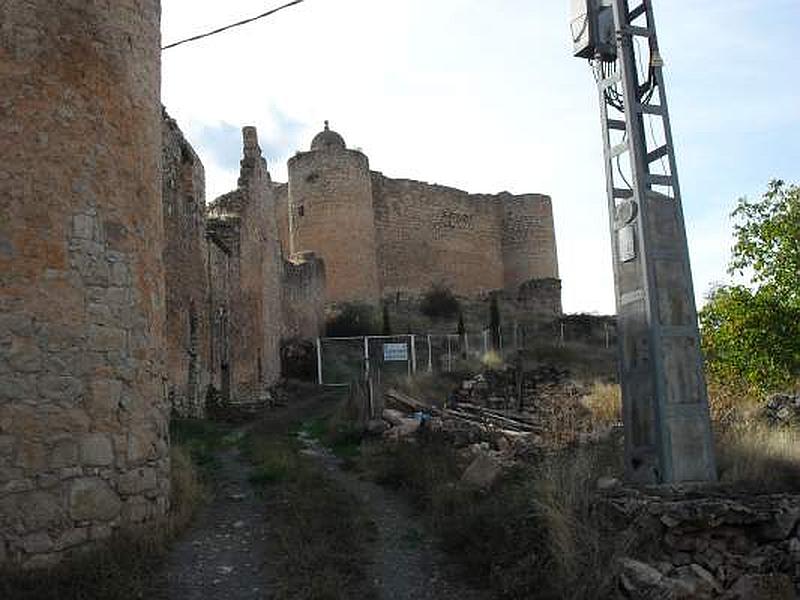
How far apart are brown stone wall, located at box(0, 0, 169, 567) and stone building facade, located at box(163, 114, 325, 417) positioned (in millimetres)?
5539

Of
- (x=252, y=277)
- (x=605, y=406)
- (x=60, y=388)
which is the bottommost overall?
(x=605, y=406)

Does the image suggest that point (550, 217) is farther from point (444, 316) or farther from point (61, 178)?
point (61, 178)

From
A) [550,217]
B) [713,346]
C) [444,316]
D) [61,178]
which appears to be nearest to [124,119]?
[61,178]

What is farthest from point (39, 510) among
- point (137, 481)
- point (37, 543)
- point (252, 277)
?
point (252, 277)

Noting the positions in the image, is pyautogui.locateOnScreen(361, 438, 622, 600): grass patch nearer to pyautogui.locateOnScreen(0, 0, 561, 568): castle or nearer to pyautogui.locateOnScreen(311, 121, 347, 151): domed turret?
pyautogui.locateOnScreen(0, 0, 561, 568): castle

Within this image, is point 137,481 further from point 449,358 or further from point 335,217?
point 335,217

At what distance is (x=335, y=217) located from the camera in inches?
1359

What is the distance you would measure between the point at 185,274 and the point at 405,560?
9172 millimetres

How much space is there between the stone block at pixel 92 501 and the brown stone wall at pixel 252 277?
11693mm

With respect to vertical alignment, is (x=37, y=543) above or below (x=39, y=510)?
below

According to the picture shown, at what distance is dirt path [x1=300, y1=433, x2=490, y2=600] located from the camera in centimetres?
586

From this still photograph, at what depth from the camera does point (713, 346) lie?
12.5 metres

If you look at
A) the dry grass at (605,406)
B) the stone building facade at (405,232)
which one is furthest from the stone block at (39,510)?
the stone building facade at (405,232)

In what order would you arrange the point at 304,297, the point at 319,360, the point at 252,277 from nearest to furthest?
the point at 252,277, the point at 319,360, the point at 304,297
